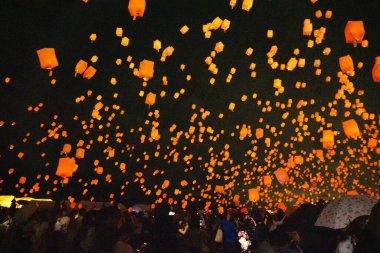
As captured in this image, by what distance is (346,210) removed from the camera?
6.05 meters

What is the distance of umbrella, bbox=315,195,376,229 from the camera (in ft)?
19.5

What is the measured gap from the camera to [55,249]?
27.2ft

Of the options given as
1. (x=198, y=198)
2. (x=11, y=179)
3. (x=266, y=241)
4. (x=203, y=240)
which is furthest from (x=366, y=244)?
(x=198, y=198)

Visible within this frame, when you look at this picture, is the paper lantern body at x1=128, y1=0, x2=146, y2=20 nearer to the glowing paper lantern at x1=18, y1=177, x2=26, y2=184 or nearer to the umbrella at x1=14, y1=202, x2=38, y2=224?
the umbrella at x1=14, y1=202, x2=38, y2=224

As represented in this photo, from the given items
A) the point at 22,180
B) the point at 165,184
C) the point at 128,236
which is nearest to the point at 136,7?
the point at 128,236

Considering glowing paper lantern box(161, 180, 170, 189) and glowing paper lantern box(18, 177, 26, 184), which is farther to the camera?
glowing paper lantern box(161, 180, 170, 189)

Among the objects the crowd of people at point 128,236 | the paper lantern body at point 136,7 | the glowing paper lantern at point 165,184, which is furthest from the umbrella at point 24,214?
the glowing paper lantern at point 165,184

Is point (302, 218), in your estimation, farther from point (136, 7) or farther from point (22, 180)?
point (22, 180)

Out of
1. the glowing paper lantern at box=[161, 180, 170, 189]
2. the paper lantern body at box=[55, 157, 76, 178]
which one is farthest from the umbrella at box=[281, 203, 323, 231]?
the glowing paper lantern at box=[161, 180, 170, 189]

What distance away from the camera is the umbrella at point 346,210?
19.5ft

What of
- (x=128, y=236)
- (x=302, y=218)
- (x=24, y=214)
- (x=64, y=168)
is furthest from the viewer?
(x=64, y=168)

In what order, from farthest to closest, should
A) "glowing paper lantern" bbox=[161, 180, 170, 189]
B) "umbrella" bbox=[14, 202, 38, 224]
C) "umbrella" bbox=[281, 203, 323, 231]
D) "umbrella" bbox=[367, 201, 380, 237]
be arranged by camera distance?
"glowing paper lantern" bbox=[161, 180, 170, 189] < "umbrella" bbox=[281, 203, 323, 231] < "umbrella" bbox=[14, 202, 38, 224] < "umbrella" bbox=[367, 201, 380, 237]

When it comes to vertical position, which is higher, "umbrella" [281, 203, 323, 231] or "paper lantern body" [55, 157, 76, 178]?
"paper lantern body" [55, 157, 76, 178]

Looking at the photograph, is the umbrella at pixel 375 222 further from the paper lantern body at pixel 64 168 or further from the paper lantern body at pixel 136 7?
the paper lantern body at pixel 64 168
